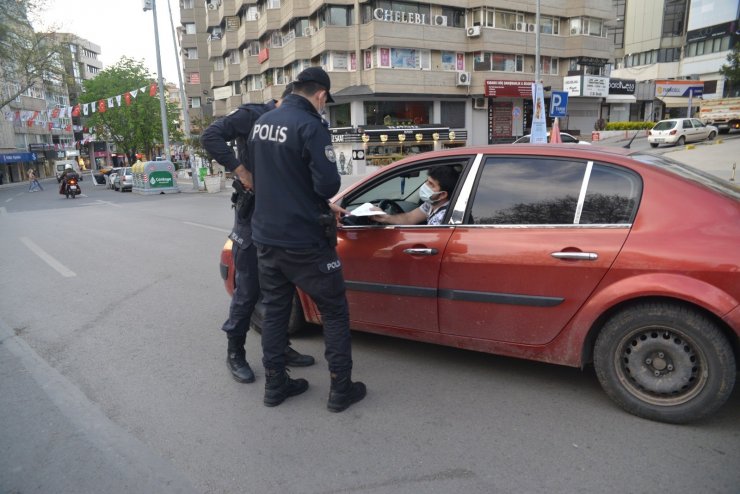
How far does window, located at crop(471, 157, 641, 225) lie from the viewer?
10.2 feet

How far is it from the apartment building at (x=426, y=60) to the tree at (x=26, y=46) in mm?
15527

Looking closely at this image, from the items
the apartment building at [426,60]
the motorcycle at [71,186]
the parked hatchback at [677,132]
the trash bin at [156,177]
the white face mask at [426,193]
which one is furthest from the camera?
the apartment building at [426,60]

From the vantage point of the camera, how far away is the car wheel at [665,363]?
2773 mm

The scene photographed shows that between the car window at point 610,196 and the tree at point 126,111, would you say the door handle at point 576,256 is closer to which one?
the car window at point 610,196

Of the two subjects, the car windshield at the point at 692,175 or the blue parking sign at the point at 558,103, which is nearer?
the car windshield at the point at 692,175

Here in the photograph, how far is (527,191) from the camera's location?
11.0 ft

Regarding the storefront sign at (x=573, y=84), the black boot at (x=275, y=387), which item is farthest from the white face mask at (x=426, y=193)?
the storefront sign at (x=573, y=84)

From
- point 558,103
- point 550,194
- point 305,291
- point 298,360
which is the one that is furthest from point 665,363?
point 558,103

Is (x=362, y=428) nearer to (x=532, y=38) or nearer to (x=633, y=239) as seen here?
(x=633, y=239)

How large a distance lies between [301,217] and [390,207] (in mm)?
1431

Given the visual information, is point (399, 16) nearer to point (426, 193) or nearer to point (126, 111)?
point (126, 111)

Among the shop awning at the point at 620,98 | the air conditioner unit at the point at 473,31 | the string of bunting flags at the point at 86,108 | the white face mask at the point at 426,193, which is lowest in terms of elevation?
the white face mask at the point at 426,193

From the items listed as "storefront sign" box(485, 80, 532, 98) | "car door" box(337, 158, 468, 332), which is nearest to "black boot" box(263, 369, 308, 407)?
"car door" box(337, 158, 468, 332)

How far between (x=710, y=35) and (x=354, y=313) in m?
68.2
